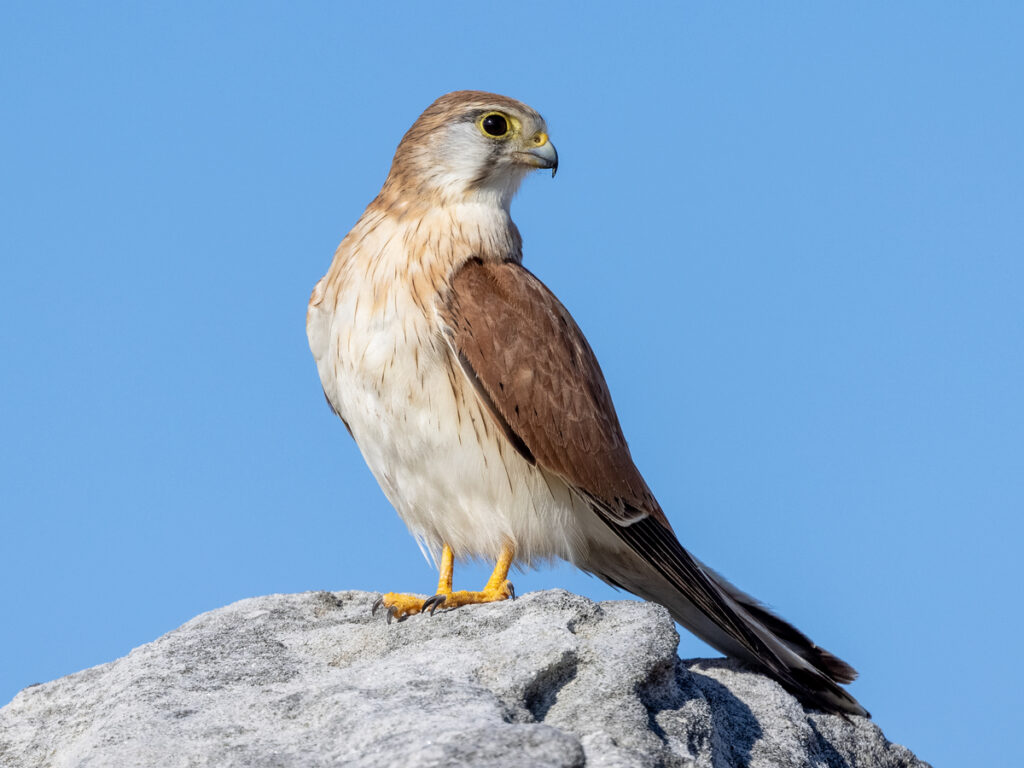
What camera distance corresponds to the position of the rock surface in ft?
9.61

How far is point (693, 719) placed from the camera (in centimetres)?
337

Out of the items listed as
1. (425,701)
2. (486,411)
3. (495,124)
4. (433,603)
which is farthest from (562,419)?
(425,701)

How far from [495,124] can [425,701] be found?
2.59m

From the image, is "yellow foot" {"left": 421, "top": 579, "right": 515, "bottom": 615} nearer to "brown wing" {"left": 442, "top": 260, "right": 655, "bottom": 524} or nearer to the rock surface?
the rock surface

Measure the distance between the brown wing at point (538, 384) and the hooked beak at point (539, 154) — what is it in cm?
50

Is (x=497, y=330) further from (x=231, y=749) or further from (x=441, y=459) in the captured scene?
(x=231, y=749)

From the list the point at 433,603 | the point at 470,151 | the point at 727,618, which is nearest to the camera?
the point at 433,603

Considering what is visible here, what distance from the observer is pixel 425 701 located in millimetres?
3064

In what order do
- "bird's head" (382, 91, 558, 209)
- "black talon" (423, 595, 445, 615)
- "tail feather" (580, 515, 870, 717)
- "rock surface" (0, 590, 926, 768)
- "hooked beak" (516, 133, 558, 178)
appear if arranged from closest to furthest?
1. "rock surface" (0, 590, 926, 768)
2. "black talon" (423, 595, 445, 615)
3. "tail feather" (580, 515, 870, 717)
4. "bird's head" (382, 91, 558, 209)
5. "hooked beak" (516, 133, 558, 178)

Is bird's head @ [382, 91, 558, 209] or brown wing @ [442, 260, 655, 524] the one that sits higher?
bird's head @ [382, 91, 558, 209]

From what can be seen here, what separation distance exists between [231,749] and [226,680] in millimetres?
527

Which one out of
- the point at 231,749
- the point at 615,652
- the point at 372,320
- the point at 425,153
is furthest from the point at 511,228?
the point at 231,749

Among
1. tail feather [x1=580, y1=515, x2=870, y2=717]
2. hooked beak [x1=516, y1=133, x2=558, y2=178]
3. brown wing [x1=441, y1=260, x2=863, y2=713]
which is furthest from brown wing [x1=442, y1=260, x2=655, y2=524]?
hooked beak [x1=516, y1=133, x2=558, y2=178]

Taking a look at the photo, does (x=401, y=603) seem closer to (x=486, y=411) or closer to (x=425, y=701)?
(x=486, y=411)
